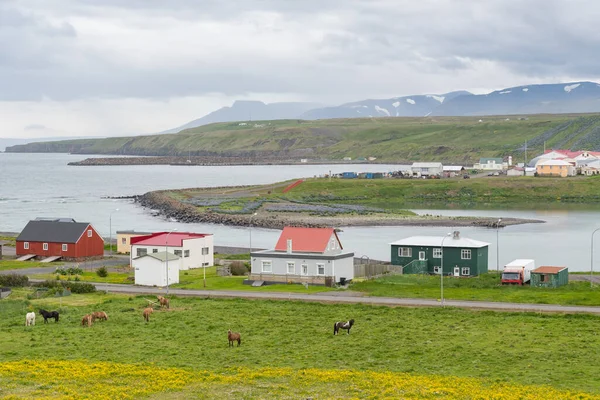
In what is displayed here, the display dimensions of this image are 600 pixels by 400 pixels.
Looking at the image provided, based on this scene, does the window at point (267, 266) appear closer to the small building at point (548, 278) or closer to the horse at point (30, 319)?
the small building at point (548, 278)

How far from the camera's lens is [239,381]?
1136 inches

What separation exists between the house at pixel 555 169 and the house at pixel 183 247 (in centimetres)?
11726

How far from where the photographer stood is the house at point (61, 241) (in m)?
72.6

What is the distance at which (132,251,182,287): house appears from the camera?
55156mm

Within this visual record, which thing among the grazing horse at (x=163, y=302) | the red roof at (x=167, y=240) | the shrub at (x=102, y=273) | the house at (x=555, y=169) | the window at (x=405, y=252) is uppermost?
the house at (x=555, y=169)

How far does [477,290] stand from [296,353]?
2014cm

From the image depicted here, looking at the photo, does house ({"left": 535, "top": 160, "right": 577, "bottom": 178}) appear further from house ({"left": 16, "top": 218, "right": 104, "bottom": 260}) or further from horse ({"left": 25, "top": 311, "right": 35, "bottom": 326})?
horse ({"left": 25, "top": 311, "right": 35, "bottom": 326})

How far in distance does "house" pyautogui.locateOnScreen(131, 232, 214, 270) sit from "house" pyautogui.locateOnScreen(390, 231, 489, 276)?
14386 millimetres

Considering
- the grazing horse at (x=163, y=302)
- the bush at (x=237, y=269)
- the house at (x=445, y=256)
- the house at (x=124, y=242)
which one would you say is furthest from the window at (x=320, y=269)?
the house at (x=124, y=242)

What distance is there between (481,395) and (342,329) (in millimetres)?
12863

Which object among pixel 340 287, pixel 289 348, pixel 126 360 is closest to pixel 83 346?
pixel 126 360

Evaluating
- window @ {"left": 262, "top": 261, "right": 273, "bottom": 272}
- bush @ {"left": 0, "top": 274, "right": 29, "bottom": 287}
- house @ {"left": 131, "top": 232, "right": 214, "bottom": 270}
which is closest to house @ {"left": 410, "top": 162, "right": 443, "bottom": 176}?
house @ {"left": 131, "top": 232, "right": 214, "bottom": 270}

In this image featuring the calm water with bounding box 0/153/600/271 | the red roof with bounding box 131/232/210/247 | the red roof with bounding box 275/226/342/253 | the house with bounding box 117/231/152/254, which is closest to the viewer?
the red roof with bounding box 275/226/342/253

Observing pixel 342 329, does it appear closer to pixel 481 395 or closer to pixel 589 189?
pixel 481 395
